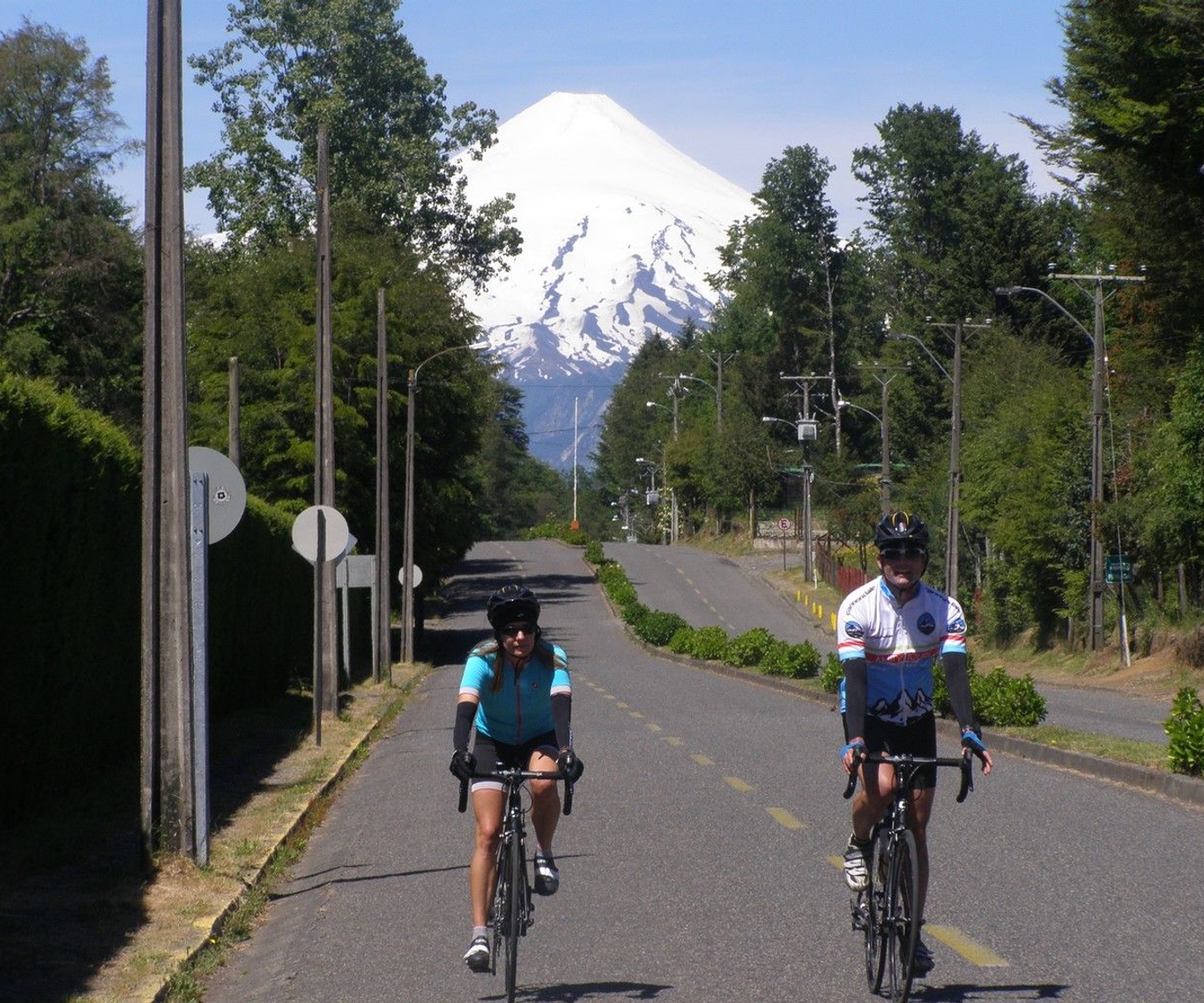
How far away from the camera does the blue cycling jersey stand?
762 cm

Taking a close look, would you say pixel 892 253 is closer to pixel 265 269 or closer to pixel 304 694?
pixel 265 269

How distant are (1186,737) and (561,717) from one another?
860 centimetres

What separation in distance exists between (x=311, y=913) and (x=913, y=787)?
4092mm

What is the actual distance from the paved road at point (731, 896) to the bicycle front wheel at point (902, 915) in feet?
1.26

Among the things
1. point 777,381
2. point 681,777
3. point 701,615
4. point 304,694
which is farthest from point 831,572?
point 681,777

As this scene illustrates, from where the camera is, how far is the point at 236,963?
→ 28.7ft

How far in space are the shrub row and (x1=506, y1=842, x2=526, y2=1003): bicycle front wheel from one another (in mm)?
28284

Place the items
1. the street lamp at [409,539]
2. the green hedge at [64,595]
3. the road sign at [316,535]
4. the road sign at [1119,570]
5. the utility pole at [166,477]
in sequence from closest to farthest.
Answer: the utility pole at [166,477], the green hedge at [64,595], the road sign at [316,535], the road sign at [1119,570], the street lamp at [409,539]

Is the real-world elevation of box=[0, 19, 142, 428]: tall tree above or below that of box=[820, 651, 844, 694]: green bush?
above

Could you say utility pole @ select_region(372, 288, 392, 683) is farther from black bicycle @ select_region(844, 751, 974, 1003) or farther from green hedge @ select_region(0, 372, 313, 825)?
black bicycle @ select_region(844, 751, 974, 1003)

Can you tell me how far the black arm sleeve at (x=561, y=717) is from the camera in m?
7.48

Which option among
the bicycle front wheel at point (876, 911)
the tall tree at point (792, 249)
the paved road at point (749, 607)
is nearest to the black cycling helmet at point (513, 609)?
the bicycle front wheel at point (876, 911)

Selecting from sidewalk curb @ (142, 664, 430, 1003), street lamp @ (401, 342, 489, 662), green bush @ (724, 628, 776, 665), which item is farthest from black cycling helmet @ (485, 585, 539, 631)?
street lamp @ (401, 342, 489, 662)

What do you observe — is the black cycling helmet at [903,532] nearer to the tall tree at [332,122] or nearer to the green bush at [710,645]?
the green bush at [710,645]
